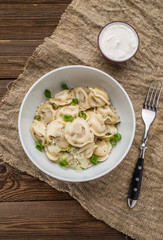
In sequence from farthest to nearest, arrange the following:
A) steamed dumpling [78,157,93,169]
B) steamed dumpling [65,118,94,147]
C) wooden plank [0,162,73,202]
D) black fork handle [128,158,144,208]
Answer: wooden plank [0,162,73,202] → black fork handle [128,158,144,208] → steamed dumpling [78,157,93,169] → steamed dumpling [65,118,94,147]

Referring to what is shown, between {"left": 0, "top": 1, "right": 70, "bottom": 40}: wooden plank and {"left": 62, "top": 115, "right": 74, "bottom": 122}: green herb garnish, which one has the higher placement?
{"left": 0, "top": 1, "right": 70, "bottom": 40}: wooden plank

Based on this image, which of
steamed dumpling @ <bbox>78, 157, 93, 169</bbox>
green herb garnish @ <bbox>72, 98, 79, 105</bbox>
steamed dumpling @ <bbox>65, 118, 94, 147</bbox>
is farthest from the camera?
green herb garnish @ <bbox>72, 98, 79, 105</bbox>

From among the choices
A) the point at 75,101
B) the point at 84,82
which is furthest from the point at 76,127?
the point at 84,82

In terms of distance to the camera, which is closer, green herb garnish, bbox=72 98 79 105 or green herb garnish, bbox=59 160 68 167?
green herb garnish, bbox=59 160 68 167

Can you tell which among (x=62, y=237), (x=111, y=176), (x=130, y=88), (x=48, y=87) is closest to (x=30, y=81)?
(x=48, y=87)

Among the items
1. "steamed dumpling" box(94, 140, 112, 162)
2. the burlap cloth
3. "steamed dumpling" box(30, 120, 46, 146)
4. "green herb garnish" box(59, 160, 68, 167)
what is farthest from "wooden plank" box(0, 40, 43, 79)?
"steamed dumpling" box(94, 140, 112, 162)

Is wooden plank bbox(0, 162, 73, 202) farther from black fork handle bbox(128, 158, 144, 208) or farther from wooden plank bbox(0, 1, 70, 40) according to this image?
wooden plank bbox(0, 1, 70, 40)

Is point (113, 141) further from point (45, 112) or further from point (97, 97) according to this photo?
point (45, 112)
